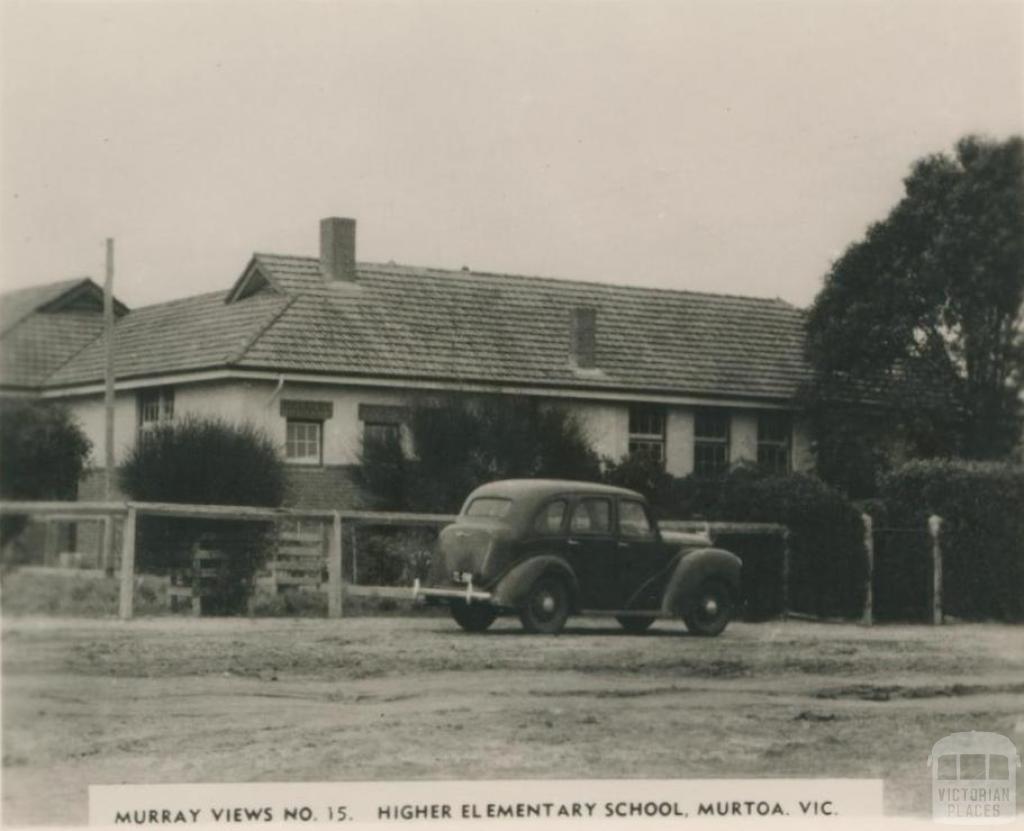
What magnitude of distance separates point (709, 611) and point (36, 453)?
7416mm

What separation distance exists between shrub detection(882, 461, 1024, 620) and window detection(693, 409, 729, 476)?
88.3 inches

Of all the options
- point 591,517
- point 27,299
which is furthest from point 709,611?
point 27,299

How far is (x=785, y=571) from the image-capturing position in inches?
690

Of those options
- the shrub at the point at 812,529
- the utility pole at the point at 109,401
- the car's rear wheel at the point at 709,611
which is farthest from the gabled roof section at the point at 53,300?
the shrub at the point at 812,529

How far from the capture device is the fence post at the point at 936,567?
1912 centimetres

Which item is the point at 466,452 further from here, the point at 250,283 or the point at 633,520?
the point at 250,283

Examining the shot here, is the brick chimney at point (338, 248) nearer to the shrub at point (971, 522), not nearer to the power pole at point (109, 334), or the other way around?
the power pole at point (109, 334)

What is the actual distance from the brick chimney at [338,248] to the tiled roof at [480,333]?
0.18 meters

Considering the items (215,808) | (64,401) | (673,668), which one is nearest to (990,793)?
(673,668)

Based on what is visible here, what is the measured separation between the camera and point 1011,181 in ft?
54.5

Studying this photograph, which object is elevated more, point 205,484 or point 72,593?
point 205,484

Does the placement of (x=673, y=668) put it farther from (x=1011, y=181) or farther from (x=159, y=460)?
(x=1011, y=181)

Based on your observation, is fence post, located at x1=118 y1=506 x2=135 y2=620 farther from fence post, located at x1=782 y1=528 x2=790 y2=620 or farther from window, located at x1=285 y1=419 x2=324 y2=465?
fence post, located at x1=782 y1=528 x2=790 y2=620

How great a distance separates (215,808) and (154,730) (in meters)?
0.91
